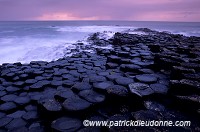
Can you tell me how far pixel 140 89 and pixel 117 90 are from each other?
365 millimetres

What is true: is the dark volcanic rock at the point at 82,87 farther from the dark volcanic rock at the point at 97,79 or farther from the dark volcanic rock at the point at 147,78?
the dark volcanic rock at the point at 147,78

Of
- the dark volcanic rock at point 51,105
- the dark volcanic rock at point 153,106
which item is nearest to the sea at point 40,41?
the dark volcanic rock at point 51,105

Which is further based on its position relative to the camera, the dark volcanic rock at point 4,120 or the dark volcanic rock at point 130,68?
the dark volcanic rock at point 130,68

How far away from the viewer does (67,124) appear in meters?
2.14

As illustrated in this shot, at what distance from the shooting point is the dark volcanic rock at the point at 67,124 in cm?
207

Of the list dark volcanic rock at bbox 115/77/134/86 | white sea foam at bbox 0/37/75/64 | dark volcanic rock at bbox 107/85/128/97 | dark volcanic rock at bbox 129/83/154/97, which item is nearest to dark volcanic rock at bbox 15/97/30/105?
dark volcanic rock at bbox 107/85/128/97

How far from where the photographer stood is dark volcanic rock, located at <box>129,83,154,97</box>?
99.3 inches

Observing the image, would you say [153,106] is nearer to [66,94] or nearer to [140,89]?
[140,89]

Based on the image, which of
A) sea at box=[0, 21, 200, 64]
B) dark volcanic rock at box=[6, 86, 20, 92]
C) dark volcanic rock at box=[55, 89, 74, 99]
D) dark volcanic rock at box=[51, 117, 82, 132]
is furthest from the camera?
sea at box=[0, 21, 200, 64]

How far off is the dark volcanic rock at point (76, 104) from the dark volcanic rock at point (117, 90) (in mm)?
430

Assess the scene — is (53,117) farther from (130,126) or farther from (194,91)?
(194,91)

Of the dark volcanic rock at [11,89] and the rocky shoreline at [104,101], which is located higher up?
the rocky shoreline at [104,101]

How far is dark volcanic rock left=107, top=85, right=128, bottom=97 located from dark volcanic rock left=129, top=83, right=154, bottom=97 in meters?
0.11

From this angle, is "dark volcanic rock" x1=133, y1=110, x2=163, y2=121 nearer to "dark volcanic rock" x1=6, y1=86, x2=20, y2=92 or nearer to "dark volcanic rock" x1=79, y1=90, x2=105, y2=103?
"dark volcanic rock" x1=79, y1=90, x2=105, y2=103
